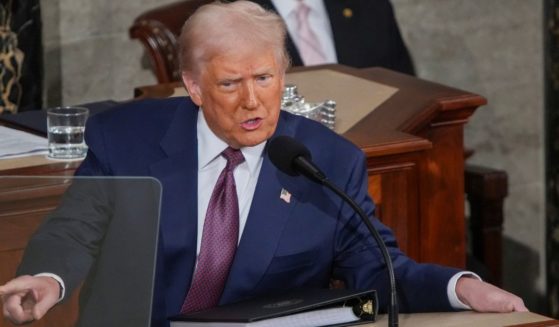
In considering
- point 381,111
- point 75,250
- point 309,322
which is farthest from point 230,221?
point 381,111

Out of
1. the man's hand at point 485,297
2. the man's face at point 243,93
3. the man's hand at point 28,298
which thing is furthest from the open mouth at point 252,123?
the man's hand at point 28,298

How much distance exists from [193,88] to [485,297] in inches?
28.5

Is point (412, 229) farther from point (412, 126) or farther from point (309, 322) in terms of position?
point (309, 322)

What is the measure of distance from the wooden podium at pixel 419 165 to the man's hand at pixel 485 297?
2.61 feet

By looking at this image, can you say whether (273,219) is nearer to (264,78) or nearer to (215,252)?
(215,252)

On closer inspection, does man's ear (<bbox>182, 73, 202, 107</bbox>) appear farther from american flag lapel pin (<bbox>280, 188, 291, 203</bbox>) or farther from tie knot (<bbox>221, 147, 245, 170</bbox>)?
american flag lapel pin (<bbox>280, 188, 291, 203</bbox>)

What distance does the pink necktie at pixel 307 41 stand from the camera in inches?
200

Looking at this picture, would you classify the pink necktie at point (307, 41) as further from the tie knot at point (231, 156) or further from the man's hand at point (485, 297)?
the man's hand at point (485, 297)

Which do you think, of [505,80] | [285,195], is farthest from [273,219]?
[505,80]

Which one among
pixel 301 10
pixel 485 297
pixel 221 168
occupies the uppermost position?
pixel 301 10

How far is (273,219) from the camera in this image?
292 centimetres

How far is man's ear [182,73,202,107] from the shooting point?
291cm

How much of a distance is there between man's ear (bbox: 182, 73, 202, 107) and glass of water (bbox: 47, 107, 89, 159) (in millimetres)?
602

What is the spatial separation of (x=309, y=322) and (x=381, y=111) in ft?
4.68
